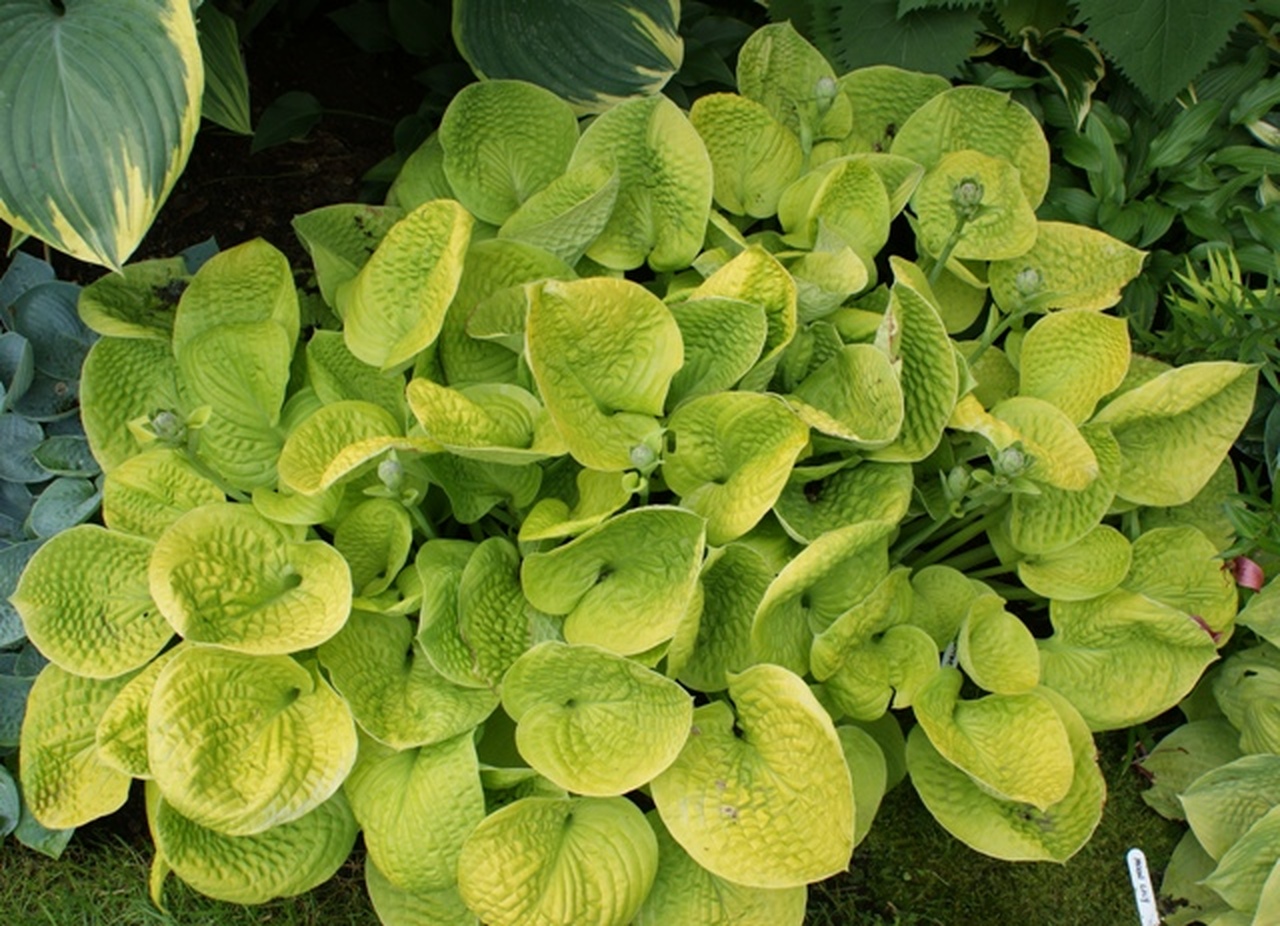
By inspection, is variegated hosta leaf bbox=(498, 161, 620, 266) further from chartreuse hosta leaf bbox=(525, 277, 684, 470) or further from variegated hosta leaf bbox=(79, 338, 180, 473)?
variegated hosta leaf bbox=(79, 338, 180, 473)

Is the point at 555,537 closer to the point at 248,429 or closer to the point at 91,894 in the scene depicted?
the point at 248,429

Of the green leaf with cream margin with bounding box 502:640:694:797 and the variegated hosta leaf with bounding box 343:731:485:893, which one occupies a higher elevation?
the green leaf with cream margin with bounding box 502:640:694:797

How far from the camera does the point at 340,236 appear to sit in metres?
1.40

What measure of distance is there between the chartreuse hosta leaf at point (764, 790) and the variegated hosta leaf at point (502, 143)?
2.03ft

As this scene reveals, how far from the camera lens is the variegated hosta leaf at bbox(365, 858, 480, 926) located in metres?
1.22

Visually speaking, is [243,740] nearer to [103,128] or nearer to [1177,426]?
[103,128]

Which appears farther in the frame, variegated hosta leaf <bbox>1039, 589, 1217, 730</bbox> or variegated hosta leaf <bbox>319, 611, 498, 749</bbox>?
variegated hosta leaf <bbox>1039, 589, 1217, 730</bbox>

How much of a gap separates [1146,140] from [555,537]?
990mm

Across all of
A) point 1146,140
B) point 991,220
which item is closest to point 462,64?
point 991,220

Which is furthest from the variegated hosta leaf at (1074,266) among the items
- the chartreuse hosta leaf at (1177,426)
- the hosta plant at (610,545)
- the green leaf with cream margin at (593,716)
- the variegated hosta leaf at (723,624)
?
the green leaf with cream margin at (593,716)

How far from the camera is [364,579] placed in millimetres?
1240

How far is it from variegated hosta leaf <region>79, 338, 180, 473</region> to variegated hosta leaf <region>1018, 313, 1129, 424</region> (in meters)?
0.93

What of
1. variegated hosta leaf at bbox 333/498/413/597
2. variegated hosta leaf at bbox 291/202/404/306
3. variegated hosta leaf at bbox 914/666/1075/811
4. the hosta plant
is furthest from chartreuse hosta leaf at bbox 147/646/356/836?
variegated hosta leaf at bbox 914/666/1075/811

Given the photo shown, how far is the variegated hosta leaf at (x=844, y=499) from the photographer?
122 centimetres
